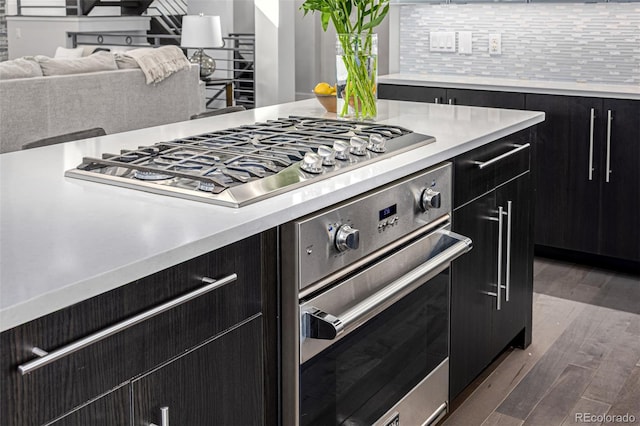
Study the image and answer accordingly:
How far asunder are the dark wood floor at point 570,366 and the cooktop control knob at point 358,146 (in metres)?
1.01

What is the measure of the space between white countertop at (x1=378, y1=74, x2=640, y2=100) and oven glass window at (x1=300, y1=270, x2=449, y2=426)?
207 cm

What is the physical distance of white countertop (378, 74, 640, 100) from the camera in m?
3.99

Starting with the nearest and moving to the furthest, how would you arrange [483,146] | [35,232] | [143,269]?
[143,269], [35,232], [483,146]

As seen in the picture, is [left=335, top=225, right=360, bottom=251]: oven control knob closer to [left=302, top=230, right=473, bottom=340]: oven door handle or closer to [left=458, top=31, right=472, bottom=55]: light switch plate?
[left=302, top=230, right=473, bottom=340]: oven door handle

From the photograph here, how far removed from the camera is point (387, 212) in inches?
77.8

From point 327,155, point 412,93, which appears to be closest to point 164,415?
point 327,155

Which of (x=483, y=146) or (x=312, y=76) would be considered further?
(x=312, y=76)

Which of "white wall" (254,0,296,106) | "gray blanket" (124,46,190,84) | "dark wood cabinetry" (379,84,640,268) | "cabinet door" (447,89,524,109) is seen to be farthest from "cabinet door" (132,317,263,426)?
"white wall" (254,0,296,106)

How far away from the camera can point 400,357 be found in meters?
2.13

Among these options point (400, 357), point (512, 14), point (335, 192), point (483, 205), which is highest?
point (512, 14)

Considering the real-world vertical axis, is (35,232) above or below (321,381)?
above

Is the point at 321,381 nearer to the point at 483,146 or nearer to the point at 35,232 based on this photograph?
the point at 35,232

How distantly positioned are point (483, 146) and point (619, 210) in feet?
5.98

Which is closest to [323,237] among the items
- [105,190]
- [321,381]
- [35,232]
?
[321,381]
